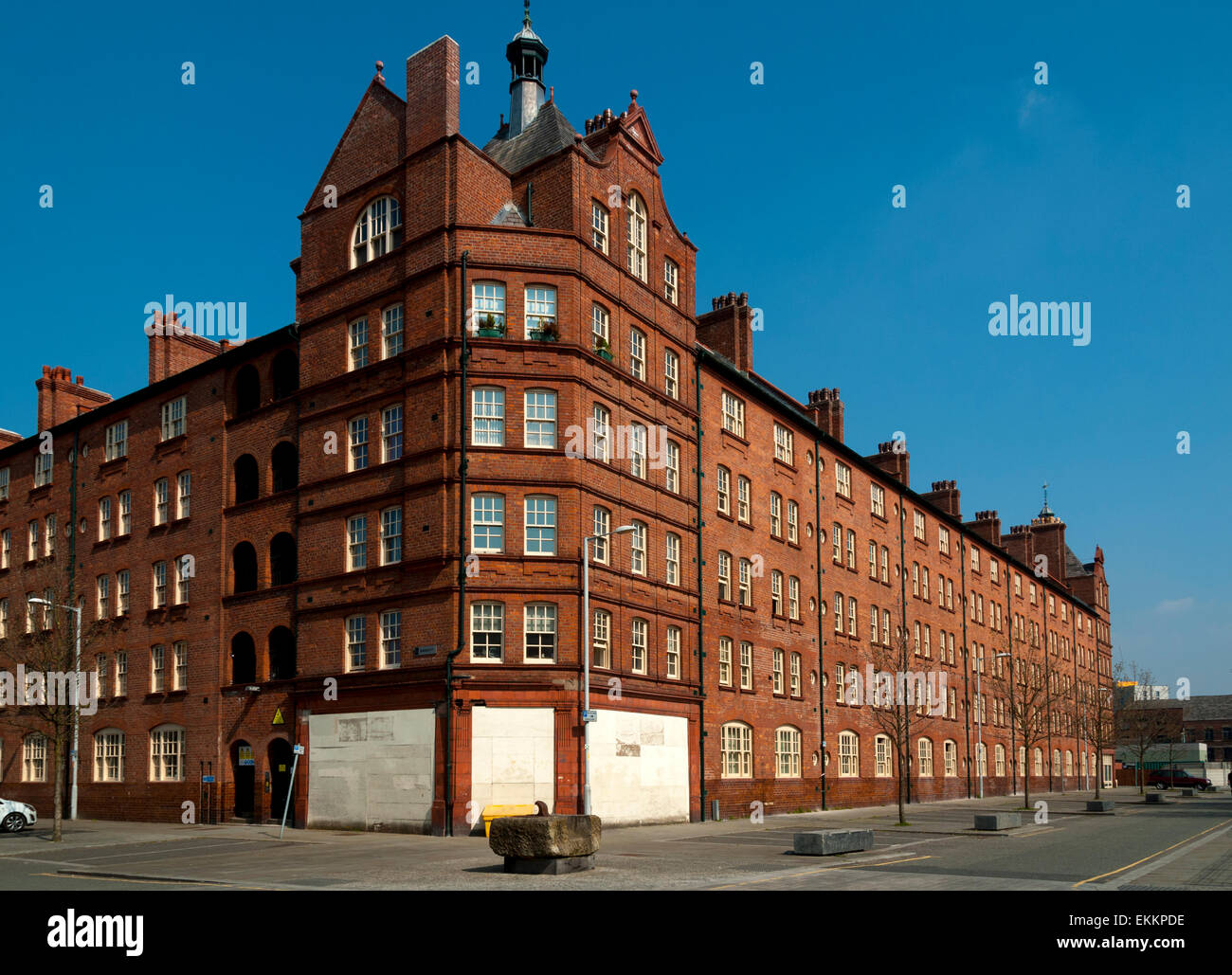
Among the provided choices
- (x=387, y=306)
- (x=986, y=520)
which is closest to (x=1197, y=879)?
(x=387, y=306)

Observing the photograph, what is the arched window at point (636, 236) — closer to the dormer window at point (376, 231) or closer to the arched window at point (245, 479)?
the dormer window at point (376, 231)

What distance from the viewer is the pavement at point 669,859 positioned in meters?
19.1

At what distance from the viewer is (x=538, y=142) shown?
129 ft

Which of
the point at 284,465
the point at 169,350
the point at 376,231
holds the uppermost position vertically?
the point at 376,231

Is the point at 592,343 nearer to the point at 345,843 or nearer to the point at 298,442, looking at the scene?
the point at 298,442

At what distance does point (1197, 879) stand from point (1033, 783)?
66.5m

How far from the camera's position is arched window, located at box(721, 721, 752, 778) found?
41.7 meters

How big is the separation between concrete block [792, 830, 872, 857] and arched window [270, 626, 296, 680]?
64.9 feet

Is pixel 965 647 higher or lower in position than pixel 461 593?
lower

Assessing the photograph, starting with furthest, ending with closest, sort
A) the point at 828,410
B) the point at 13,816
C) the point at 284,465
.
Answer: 1. the point at 828,410
2. the point at 284,465
3. the point at 13,816

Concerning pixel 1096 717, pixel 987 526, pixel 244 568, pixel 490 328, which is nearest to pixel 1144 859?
pixel 490 328

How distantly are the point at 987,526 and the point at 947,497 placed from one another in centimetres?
1039

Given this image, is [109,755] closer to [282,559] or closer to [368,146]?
[282,559]

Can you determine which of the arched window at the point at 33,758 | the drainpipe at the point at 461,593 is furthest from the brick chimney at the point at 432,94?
the arched window at the point at 33,758
